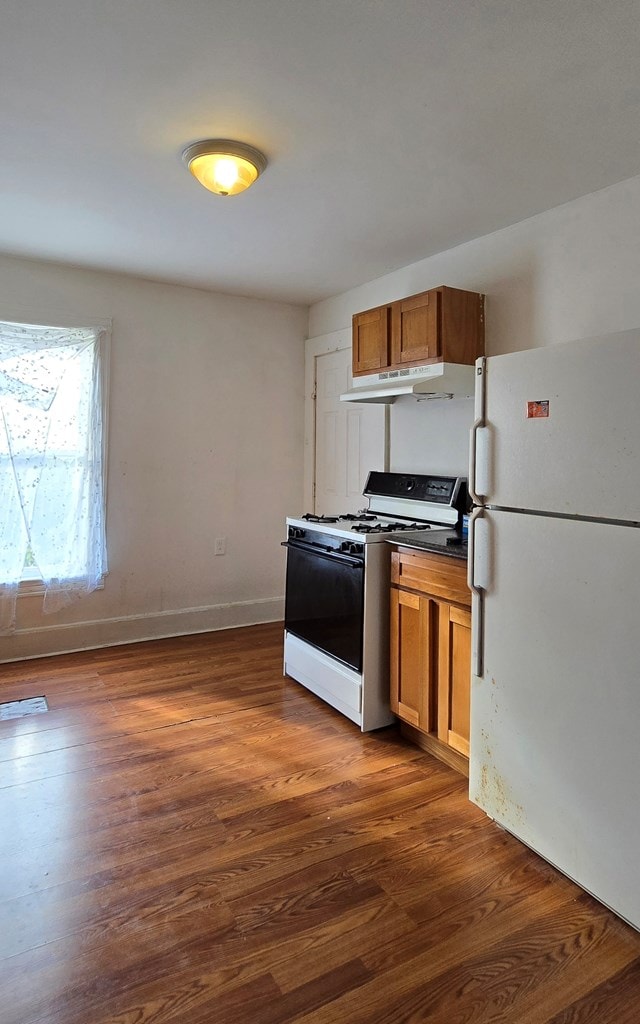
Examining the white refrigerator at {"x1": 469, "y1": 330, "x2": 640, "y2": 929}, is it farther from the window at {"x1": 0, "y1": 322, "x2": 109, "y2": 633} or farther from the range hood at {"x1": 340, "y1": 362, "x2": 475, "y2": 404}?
the window at {"x1": 0, "y1": 322, "x2": 109, "y2": 633}

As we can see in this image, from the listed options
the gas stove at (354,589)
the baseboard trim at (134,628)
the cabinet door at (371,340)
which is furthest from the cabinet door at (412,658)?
the baseboard trim at (134,628)

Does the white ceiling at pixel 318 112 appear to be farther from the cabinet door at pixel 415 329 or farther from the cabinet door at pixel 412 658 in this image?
the cabinet door at pixel 412 658

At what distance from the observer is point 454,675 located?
232 cm

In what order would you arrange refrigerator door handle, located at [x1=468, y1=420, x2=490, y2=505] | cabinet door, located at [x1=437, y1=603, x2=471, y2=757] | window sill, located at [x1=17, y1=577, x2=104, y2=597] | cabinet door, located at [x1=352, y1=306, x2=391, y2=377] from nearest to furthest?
refrigerator door handle, located at [x1=468, y1=420, x2=490, y2=505] → cabinet door, located at [x1=437, y1=603, x2=471, y2=757] → cabinet door, located at [x1=352, y1=306, x2=391, y2=377] → window sill, located at [x1=17, y1=577, x2=104, y2=597]

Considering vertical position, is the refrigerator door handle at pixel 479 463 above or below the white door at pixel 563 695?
above

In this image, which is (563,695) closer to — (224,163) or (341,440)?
(224,163)

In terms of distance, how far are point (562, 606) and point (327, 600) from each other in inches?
56.2

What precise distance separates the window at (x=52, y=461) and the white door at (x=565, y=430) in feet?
8.82

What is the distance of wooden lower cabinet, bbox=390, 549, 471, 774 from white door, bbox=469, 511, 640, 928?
9.7 inches

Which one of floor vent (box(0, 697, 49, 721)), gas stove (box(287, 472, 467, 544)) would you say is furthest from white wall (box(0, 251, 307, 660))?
gas stove (box(287, 472, 467, 544))

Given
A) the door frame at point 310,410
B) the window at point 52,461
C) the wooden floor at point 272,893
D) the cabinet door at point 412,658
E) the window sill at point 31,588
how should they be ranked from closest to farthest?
the wooden floor at point 272,893, the cabinet door at point 412,658, the window at point 52,461, the window sill at point 31,588, the door frame at point 310,410

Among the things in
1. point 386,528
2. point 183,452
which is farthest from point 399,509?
point 183,452

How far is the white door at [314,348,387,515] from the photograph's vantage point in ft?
12.6

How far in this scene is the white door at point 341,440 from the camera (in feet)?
12.6
